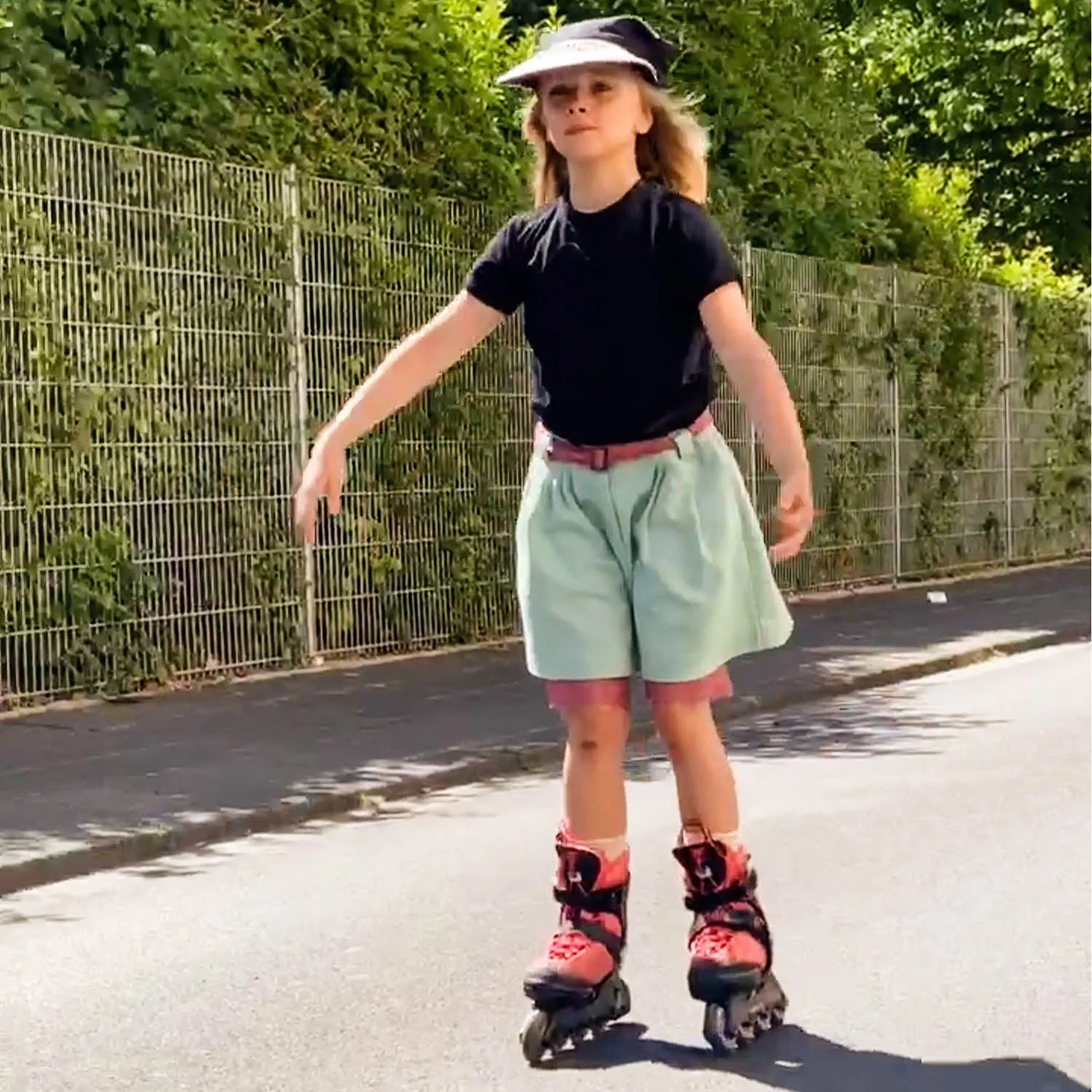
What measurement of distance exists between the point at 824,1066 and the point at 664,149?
1.97m

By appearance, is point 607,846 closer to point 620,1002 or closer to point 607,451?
point 620,1002

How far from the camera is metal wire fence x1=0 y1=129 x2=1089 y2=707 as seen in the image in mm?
11203

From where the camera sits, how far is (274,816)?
8.38m

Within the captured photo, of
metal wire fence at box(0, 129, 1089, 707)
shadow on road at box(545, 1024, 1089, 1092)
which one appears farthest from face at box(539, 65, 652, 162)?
metal wire fence at box(0, 129, 1089, 707)

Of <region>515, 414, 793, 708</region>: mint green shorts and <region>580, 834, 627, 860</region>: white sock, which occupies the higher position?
<region>515, 414, 793, 708</region>: mint green shorts

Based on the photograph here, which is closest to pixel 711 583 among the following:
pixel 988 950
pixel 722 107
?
pixel 988 950

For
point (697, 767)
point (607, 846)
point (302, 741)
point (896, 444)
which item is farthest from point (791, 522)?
point (896, 444)

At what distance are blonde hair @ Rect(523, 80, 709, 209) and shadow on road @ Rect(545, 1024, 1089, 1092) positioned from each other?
180 cm

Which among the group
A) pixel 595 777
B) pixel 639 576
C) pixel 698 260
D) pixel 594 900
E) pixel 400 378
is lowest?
pixel 594 900

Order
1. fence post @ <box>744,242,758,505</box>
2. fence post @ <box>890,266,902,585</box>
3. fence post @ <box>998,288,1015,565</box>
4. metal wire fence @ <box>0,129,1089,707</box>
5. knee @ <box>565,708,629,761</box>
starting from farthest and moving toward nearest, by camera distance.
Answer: fence post @ <box>998,288,1015,565</box>
fence post @ <box>890,266,902,585</box>
fence post @ <box>744,242,758,505</box>
metal wire fence @ <box>0,129,1089,707</box>
knee @ <box>565,708,629,761</box>

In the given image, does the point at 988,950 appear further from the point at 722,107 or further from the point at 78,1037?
the point at 722,107

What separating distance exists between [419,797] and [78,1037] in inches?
154

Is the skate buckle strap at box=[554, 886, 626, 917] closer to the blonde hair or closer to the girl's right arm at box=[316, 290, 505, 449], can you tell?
the girl's right arm at box=[316, 290, 505, 449]

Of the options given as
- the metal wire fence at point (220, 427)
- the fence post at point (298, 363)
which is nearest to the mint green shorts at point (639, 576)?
the metal wire fence at point (220, 427)
